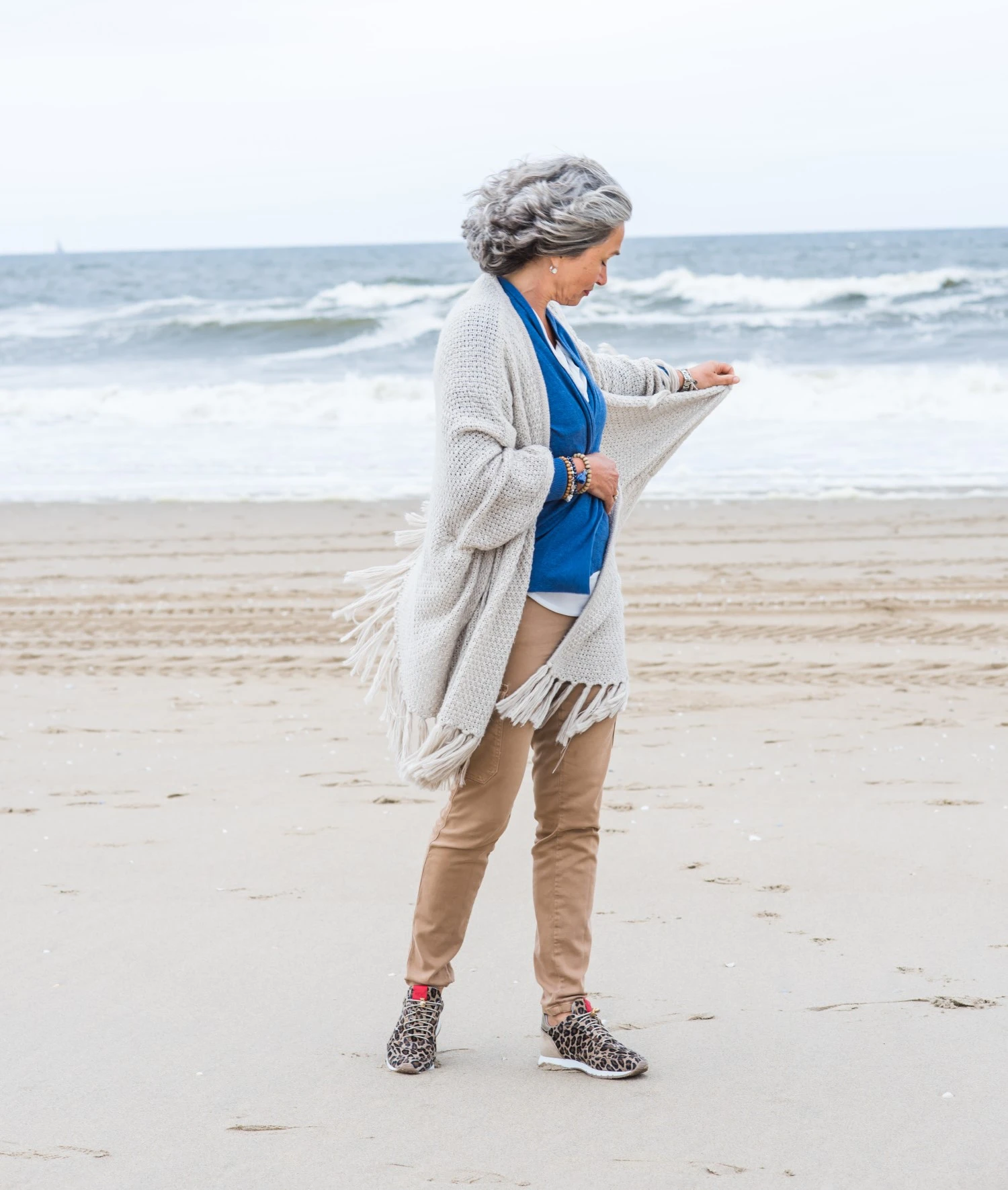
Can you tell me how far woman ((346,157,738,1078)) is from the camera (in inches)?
91.4

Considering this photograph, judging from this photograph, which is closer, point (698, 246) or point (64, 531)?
point (64, 531)

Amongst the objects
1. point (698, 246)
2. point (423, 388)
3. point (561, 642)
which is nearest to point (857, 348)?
point (423, 388)

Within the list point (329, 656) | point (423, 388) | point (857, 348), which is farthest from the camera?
point (857, 348)

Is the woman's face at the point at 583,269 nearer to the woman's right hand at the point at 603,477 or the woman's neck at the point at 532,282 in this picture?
the woman's neck at the point at 532,282

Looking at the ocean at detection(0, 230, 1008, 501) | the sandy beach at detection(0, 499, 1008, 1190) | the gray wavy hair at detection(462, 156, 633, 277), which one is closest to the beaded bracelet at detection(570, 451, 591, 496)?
the gray wavy hair at detection(462, 156, 633, 277)

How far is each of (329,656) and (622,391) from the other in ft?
11.4

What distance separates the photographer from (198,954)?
3.07m

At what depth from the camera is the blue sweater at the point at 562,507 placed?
2.42 m

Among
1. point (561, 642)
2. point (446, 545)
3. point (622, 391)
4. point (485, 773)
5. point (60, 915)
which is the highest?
point (622, 391)

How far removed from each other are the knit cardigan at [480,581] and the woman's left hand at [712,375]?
20 cm

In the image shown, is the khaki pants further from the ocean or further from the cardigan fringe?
the ocean

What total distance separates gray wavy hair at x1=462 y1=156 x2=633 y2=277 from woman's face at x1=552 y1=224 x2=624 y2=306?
1 centimetres

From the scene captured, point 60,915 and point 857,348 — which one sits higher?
point 857,348

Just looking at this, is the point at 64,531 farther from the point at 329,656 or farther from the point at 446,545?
the point at 446,545
